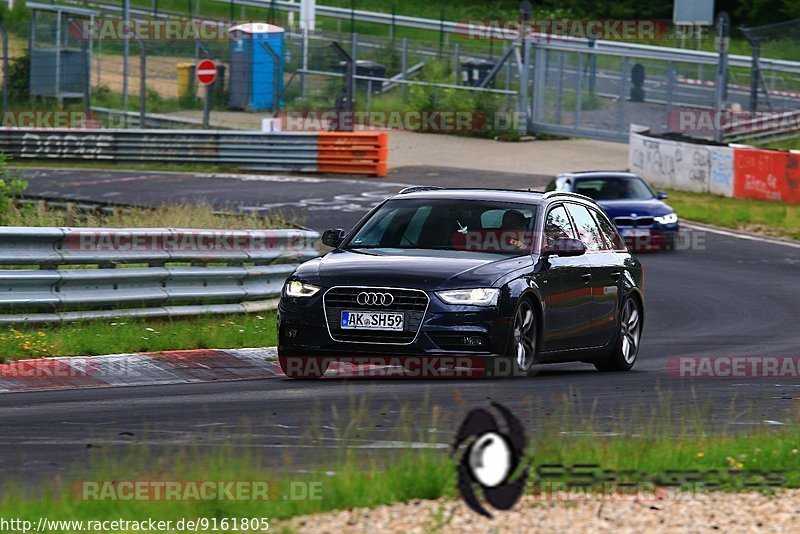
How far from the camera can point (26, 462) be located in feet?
24.8

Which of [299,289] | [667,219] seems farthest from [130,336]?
[667,219]

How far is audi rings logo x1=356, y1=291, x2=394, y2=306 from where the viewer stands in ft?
36.0

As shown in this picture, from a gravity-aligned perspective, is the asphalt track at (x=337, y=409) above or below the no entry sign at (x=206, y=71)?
below

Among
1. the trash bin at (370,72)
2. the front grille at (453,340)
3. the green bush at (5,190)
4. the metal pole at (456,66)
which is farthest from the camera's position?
the trash bin at (370,72)

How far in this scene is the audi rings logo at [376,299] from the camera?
1098 centimetres

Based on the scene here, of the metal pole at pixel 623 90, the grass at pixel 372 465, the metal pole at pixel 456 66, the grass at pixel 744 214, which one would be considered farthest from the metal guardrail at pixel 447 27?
the grass at pixel 372 465

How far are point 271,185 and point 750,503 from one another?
27560mm

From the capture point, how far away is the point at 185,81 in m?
43.7

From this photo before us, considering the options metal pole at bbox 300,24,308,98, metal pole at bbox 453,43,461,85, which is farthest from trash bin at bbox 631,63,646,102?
metal pole at bbox 300,24,308,98

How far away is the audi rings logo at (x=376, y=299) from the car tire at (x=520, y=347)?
33.0 inches

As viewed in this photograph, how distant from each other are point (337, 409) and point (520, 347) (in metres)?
2.19

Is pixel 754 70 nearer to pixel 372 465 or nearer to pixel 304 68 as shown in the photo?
pixel 304 68

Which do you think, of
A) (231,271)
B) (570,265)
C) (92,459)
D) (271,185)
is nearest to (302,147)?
(271,185)

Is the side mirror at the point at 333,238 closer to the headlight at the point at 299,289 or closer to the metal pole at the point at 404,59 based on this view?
the headlight at the point at 299,289
